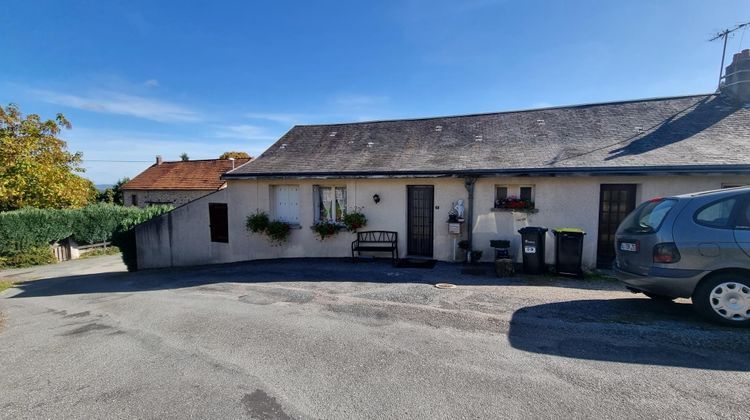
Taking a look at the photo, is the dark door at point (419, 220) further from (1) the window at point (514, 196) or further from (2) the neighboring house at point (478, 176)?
(1) the window at point (514, 196)

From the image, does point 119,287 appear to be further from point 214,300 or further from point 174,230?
point 214,300

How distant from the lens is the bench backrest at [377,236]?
9.59 metres

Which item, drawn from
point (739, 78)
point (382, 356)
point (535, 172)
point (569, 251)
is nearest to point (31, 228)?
point (382, 356)

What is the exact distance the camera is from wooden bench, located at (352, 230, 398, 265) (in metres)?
9.34

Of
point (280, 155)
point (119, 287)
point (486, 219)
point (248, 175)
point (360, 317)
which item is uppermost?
point (280, 155)

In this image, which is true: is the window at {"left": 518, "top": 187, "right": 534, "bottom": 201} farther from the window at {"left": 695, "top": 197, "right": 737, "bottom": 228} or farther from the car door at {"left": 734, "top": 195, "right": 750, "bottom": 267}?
the car door at {"left": 734, "top": 195, "right": 750, "bottom": 267}

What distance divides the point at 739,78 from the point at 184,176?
3121 cm

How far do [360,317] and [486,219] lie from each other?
5.05 m

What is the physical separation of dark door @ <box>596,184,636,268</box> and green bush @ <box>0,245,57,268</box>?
926 inches

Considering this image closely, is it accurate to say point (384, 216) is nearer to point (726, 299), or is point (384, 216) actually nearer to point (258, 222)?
point (258, 222)

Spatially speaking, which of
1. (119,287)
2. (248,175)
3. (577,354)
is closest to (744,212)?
(577,354)

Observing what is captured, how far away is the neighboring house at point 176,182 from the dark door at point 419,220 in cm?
1907

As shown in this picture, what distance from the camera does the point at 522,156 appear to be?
889cm

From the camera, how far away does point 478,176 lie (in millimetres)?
8430
